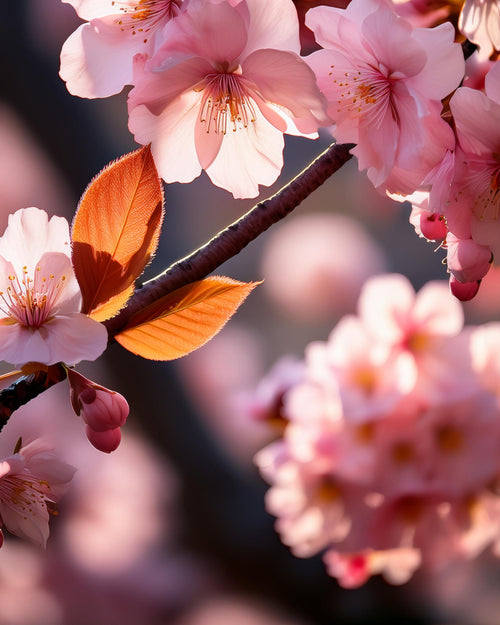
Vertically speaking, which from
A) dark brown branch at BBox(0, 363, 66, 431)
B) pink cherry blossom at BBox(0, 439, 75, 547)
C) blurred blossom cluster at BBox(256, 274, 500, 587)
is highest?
dark brown branch at BBox(0, 363, 66, 431)

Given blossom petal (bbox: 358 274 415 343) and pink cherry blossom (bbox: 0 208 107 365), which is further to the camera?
blossom petal (bbox: 358 274 415 343)

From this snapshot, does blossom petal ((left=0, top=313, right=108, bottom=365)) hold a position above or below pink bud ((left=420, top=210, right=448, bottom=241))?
above

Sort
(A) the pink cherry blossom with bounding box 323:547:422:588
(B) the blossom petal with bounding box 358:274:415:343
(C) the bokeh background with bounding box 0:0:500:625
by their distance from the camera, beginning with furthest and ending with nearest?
(C) the bokeh background with bounding box 0:0:500:625
(A) the pink cherry blossom with bounding box 323:547:422:588
(B) the blossom petal with bounding box 358:274:415:343

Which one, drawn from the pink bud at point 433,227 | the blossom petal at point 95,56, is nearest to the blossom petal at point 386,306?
the pink bud at point 433,227

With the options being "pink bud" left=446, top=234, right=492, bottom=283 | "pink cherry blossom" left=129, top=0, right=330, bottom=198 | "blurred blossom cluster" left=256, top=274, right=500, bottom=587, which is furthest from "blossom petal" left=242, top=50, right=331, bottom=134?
"blurred blossom cluster" left=256, top=274, right=500, bottom=587

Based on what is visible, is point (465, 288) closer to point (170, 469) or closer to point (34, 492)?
point (34, 492)

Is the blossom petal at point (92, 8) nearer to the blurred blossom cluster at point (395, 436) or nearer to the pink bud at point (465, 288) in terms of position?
the pink bud at point (465, 288)

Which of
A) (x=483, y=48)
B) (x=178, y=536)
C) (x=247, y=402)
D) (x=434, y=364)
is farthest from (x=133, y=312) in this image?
(x=178, y=536)

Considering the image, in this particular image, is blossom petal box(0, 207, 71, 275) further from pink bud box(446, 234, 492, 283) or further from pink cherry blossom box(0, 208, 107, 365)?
pink bud box(446, 234, 492, 283)
